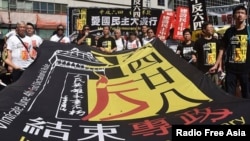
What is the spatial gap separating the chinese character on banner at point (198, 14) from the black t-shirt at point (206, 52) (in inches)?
204

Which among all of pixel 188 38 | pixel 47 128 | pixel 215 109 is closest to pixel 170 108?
Result: pixel 215 109

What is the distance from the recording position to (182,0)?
62.6m

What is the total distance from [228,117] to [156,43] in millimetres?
3550

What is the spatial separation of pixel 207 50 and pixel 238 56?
3.90ft

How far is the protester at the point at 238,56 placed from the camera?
20.2 feet

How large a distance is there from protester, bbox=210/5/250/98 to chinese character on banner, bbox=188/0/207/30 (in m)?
6.28

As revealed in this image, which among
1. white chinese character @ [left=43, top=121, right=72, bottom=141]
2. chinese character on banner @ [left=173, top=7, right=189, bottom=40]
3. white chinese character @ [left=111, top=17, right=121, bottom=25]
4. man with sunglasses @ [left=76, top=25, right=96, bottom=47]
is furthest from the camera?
white chinese character @ [left=111, top=17, right=121, bottom=25]

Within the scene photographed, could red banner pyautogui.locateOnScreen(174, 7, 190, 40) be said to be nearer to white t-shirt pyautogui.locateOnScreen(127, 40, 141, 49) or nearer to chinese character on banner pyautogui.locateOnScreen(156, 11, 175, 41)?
chinese character on banner pyautogui.locateOnScreen(156, 11, 175, 41)

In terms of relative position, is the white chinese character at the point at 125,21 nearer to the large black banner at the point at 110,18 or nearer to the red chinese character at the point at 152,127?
the large black banner at the point at 110,18

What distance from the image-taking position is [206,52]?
7.41 m

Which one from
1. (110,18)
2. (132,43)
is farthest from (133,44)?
(110,18)

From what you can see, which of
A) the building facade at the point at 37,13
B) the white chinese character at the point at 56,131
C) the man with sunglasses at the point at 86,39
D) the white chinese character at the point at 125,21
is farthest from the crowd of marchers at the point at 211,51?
the building facade at the point at 37,13

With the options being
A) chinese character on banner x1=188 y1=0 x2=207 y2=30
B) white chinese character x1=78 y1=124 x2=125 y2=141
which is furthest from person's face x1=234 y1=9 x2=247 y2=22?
chinese character on banner x1=188 y1=0 x2=207 y2=30

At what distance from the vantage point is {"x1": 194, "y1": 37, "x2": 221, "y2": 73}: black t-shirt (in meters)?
7.38
